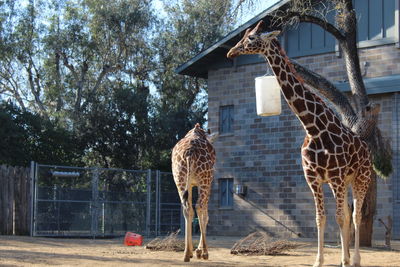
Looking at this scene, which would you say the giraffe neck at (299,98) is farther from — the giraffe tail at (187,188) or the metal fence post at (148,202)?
the metal fence post at (148,202)

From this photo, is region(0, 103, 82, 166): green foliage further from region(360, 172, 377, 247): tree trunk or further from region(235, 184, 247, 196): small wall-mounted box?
region(360, 172, 377, 247): tree trunk

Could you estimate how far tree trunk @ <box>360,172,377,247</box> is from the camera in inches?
590

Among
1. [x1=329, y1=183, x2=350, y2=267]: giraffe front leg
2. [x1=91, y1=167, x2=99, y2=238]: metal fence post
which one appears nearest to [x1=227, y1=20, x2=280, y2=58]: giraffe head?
[x1=329, y1=183, x2=350, y2=267]: giraffe front leg

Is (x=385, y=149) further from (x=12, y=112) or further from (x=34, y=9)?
(x=34, y=9)

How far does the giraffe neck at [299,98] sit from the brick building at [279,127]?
10.2 metres

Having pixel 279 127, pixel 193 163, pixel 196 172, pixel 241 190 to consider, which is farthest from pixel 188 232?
pixel 241 190

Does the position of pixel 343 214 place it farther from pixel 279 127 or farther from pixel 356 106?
pixel 279 127

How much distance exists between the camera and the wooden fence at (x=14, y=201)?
1995 centimetres

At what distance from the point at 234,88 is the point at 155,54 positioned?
1443cm

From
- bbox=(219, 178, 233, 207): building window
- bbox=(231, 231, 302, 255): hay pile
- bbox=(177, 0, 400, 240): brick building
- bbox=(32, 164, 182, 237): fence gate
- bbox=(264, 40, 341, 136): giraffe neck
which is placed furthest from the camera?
bbox=(219, 178, 233, 207): building window

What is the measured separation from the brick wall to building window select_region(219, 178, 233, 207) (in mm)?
157

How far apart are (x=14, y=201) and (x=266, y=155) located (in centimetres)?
819

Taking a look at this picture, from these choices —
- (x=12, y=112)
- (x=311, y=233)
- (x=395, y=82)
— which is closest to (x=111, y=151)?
(x=12, y=112)

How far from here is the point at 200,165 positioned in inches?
474
